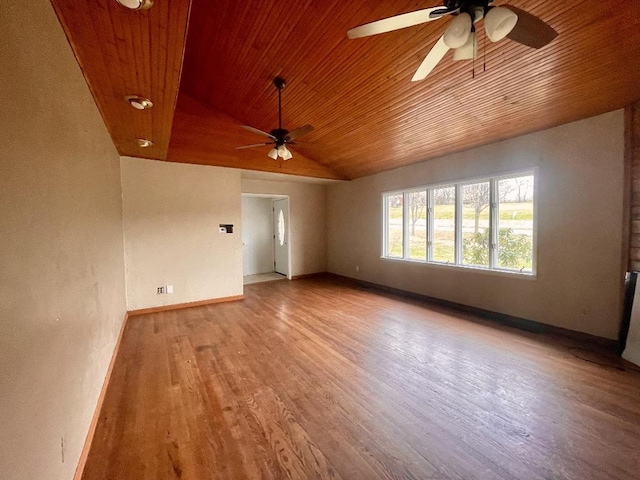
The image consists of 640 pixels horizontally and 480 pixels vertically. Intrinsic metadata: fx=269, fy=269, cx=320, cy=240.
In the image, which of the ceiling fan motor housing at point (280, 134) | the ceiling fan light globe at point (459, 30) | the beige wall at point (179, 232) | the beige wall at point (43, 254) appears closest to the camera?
the beige wall at point (43, 254)

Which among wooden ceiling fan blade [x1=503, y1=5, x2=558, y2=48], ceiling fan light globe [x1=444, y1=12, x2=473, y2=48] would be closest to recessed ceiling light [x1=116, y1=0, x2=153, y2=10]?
ceiling fan light globe [x1=444, y1=12, x2=473, y2=48]

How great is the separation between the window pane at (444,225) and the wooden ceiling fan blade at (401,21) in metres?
3.42

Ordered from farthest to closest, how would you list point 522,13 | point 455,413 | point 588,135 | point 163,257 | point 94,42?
point 163,257 < point 588,135 < point 455,413 < point 94,42 < point 522,13

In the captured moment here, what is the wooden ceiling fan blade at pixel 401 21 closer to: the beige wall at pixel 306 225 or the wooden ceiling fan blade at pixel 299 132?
the wooden ceiling fan blade at pixel 299 132

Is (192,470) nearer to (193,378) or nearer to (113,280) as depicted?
(193,378)

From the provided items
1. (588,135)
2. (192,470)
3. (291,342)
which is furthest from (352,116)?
(192,470)

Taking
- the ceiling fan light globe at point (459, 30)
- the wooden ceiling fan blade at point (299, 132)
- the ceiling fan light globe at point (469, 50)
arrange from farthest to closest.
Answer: the wooden ceiling fan blade at point (299, 132) < the ceiling fan light globe at point (469, 50) < the ceiling fan light globe at point (459, 30)

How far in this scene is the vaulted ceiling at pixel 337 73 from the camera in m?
1.88

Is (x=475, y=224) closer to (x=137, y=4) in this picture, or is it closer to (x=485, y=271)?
(x=485, y=271)

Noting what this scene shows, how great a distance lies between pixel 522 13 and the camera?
150cm

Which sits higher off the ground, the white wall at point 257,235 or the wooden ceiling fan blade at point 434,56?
the wooden ceiling fan blade at point 434,56

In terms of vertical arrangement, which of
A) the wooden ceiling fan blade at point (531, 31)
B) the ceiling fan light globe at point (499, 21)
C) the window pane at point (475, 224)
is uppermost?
the wooden ceiling fan blade at point (531, 31)

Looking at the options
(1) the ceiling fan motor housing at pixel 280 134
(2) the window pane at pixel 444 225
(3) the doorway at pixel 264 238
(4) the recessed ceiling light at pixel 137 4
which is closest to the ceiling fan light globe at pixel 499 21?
(4) the recessed ceiling light at pixel 137 4

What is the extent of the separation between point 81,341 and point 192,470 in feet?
3.52
